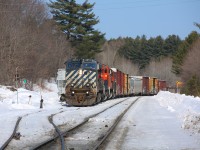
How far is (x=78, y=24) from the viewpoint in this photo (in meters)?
66.8

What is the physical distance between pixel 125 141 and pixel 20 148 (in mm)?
3020

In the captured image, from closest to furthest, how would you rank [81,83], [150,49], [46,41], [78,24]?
[81,83], [46,41], [78,24], [150,49]

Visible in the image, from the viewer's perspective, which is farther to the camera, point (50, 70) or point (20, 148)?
point (50, 70)

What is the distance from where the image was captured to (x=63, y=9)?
67562 mm

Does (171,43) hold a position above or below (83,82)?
above

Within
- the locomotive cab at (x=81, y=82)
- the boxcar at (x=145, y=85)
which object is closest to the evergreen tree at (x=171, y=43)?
the boxcar at (x=145, y=85)

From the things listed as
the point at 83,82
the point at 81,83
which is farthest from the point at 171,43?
the point at 81,83

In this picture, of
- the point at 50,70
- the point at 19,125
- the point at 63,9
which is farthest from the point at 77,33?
the point at 19,125

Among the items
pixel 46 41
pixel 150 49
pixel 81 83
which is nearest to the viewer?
pixel 81 83

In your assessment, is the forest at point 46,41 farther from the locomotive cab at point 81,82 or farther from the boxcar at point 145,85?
the boxcar at point 145,85

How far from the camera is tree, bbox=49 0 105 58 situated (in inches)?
2534

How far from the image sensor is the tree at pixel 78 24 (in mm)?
64375

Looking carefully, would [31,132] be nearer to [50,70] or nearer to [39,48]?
[39,48]

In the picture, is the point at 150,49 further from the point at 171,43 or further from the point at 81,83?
the point at 81,83
